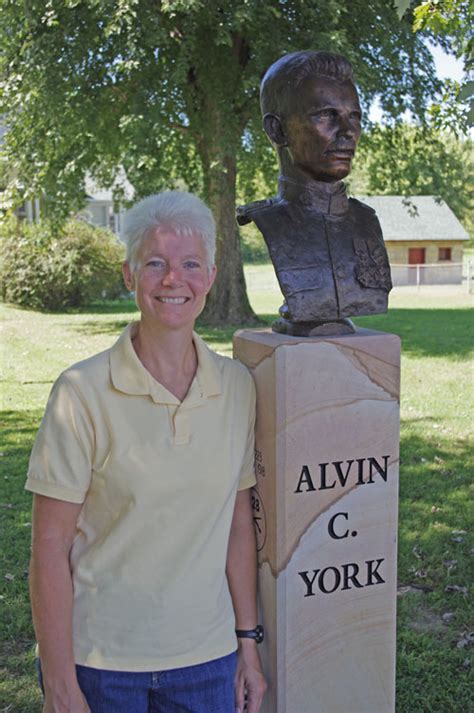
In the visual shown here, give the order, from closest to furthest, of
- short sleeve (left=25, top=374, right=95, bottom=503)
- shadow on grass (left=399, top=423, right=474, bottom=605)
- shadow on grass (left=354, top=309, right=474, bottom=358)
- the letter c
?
short sleeve (left=25, top=374, right=95, bottom=503) < the letter c < shadow on grass (left=399, top=423, right=474, bottom=605) < shadow on grass (left=354, top=309, right=474, bottom=358)

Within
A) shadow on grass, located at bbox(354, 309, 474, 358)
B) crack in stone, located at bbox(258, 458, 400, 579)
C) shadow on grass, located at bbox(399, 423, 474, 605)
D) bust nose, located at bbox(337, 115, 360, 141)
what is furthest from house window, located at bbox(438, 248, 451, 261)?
crack in stone, located at bbox(258, 458, 400, 579)

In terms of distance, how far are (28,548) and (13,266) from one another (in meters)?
14.1

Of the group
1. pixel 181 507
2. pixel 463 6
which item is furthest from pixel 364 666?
pixel 463 6

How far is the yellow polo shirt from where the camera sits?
6.54 feet

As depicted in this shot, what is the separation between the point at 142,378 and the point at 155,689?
83 centimetres

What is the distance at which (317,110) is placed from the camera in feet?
8.60

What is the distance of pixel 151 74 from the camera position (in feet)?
40.1

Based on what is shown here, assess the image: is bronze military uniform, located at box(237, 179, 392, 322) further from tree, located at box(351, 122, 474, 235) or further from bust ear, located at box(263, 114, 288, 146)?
tree, located at box(351, 122, 474, 235)

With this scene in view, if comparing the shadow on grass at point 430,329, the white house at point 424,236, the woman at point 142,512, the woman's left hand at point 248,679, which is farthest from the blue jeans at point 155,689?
the white house at point 424,236

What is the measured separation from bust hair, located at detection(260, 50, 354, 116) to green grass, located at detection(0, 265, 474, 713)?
2578 millimetres

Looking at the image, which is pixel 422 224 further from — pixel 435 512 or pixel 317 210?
pixel 317 210

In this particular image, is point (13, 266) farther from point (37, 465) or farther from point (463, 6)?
point (37, 465)

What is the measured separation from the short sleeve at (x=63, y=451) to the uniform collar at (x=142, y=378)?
0.13 m

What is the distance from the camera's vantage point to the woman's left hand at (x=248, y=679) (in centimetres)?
241
